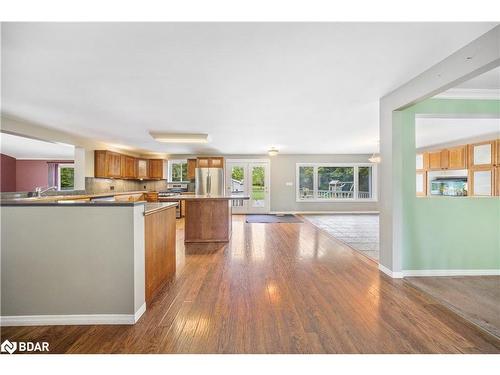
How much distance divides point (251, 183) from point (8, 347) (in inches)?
302

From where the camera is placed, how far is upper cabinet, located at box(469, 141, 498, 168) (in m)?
5.16

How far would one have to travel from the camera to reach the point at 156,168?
849cm

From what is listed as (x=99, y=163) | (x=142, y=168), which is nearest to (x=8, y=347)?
(x=99, y=163)

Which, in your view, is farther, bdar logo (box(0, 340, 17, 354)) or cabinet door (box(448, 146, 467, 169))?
cabinet door (box(448, 146, 467, 169))

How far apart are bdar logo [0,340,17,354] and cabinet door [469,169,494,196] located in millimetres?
7674

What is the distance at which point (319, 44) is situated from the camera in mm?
1955

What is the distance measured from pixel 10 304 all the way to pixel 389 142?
421cm

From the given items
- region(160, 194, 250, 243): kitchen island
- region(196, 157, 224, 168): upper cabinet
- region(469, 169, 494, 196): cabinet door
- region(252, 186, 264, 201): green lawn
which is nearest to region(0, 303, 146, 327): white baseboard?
region(160, 194, 250, 243): kitchen island

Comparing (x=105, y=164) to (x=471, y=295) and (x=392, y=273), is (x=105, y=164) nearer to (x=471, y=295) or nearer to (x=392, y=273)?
(x=392, y=273)

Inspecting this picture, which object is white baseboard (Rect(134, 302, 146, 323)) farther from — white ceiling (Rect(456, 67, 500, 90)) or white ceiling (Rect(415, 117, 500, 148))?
white ceiling (Rect(415, 117, 500, 148))

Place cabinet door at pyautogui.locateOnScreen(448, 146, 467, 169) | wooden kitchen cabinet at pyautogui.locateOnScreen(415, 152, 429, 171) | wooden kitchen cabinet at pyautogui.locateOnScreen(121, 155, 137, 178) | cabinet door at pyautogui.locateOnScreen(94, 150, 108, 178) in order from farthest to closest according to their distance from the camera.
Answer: wooden kitchen cabinet at pyautogui.locateOnScreen(121, 155, 137, 178)
wooden kitchen cabinet at pyautogui.locateOnScreen(415, 152, 429, 171)
cabinet door at pyautogui.locateOnScreen(94, 150, 108, 178)
cabinet door at pyautogui.locateOnScreen(448, 146, 467, 169)
